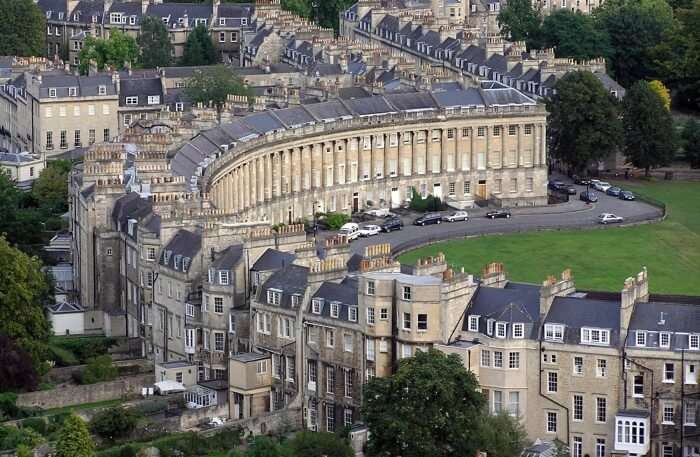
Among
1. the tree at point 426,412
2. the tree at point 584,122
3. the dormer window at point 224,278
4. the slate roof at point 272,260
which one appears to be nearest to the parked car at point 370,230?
the tree at point 584,122

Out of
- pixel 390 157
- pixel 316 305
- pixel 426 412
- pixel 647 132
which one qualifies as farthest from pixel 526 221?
pixel 426 412

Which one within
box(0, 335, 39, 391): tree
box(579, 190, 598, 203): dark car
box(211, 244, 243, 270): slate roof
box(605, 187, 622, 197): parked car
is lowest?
box(0, 335, 39, 391): tree

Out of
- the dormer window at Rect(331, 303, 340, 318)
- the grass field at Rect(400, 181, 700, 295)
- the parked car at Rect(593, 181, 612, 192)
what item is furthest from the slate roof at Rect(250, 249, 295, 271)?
the parked car at Rect(593, 181, 612, 192)

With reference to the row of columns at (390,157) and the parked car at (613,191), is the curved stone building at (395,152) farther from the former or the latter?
the parked car at (613,191)

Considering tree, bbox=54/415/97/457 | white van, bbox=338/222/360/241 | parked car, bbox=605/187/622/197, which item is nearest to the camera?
tree, bbox=54/415/97/457

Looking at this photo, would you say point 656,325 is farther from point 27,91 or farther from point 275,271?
point 27,91

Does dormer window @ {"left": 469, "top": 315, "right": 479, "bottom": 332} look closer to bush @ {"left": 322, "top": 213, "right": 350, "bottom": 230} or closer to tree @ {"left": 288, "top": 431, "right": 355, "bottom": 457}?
tree @ {"left": 288, "top": 431, "right": 355, "bottom": 457}

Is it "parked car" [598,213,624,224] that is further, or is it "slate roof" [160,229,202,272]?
"parked car" [598,213,624,224]

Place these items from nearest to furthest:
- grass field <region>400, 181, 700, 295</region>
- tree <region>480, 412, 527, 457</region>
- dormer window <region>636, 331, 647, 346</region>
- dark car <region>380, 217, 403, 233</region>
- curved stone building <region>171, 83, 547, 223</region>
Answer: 1. tree <region>480, 412, 527, 457</region>
2. dormer window <region>636, 331, 647, 346</region>
3. grass field <region>400, 181, 700, 295</region>
4. dark car <region>380, 217, 403, 233</region>
5. curved stone building <region>171, 83, 547, 223</region>
